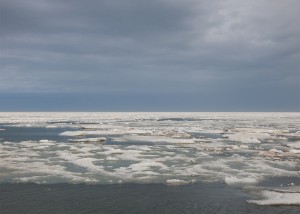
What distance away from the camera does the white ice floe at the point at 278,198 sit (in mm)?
11469

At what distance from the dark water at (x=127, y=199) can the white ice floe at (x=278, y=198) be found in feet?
1.02

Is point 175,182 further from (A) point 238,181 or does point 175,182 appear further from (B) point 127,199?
(B) point 127,199

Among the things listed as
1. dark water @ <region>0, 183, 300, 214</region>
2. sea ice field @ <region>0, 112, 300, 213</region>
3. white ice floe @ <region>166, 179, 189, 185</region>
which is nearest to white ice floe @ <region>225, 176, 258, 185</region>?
sea ice field @ <region>0, 112, 300, 213</region>

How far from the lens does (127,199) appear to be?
12.2 m

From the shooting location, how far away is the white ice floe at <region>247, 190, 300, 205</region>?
452 inches

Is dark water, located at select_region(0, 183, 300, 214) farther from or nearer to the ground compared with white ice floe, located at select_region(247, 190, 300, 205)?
nearer to the ground

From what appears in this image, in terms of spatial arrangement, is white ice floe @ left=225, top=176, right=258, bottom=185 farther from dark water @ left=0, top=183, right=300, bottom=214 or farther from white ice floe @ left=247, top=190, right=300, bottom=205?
white ice floe @ left=247, top=190, right=300, bottom=205

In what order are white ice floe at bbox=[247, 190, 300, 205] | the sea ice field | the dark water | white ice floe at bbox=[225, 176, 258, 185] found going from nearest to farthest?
1. the dark water
2. white ice floe at bbox=[247, 190, 300, 205]
3. the sea ice field
4. white ice floe at bbox=[225, 176, 258, 185]

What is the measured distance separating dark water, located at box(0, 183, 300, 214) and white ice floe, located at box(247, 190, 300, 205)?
312mm

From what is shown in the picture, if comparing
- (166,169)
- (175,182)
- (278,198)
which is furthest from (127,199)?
(166,169)

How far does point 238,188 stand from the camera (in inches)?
538

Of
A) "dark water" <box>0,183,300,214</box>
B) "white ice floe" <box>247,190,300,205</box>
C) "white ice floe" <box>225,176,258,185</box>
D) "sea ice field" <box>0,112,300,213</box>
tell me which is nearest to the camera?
"dark water" <box>0,183,300,214</box>

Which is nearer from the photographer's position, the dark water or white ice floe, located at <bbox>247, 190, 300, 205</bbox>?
the dark water

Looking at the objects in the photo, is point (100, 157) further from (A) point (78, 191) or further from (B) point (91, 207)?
(B) point (91, 207)
